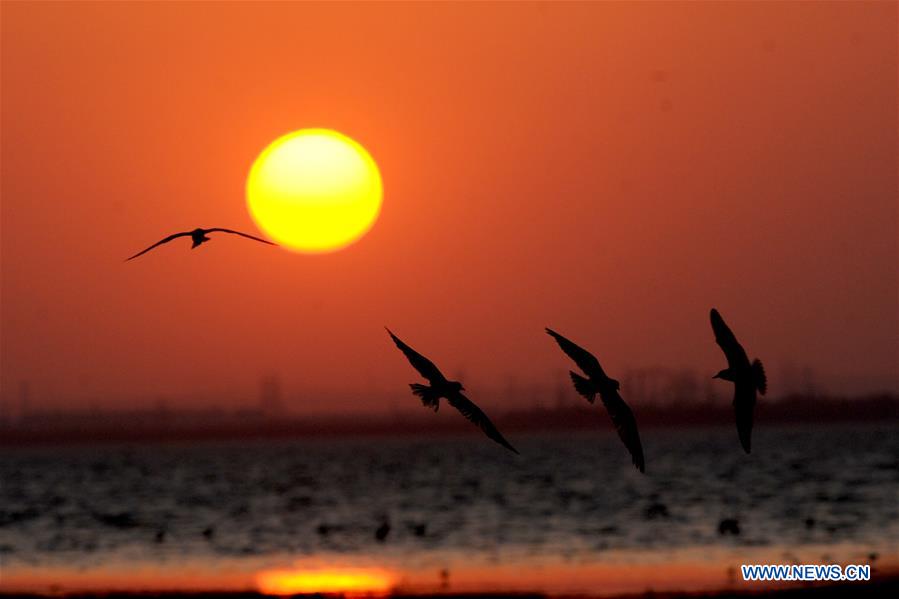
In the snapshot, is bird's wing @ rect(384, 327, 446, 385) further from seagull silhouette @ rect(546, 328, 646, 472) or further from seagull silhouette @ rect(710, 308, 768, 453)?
seagull silhouette @ rect(710, 308, 768, 453)

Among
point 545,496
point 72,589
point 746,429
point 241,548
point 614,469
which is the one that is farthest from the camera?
point 614,469

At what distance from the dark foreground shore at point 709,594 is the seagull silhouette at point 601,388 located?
19.4m

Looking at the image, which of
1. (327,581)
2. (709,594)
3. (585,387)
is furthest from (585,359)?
(327,581)

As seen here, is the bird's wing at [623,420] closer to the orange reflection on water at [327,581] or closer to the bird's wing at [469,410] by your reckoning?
the bird's wing at [469,410]

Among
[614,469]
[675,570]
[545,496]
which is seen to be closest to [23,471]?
[614,469]

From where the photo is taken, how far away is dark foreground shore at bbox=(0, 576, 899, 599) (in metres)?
33.5

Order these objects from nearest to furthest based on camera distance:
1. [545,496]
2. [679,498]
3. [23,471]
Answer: [679,498] → [545,496] → [23,471]

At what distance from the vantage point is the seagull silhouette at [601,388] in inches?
572

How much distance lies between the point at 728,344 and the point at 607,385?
1.47m

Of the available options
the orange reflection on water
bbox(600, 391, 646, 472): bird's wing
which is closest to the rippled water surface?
the orange reflection on water

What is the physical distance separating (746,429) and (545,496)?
65.9 m

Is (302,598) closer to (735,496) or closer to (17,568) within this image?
(17,568)

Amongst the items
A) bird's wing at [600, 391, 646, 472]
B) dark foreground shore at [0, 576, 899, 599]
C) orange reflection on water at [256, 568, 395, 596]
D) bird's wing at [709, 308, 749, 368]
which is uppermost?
bird's wing at [709, 308, 749, 368]

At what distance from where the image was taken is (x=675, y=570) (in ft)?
137
